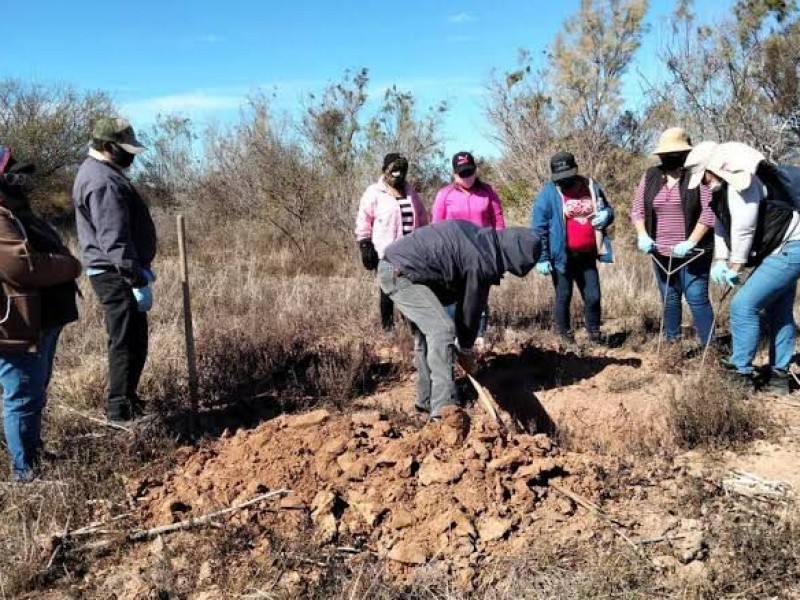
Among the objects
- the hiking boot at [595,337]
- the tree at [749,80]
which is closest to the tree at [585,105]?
the tree at [749,80]

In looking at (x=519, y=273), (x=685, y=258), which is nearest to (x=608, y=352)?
(x=685, y=258)

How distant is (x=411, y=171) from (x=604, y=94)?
4.42m

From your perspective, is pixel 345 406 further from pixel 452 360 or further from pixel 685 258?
pixel 685 258

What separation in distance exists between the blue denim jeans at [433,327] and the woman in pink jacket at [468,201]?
1.34m

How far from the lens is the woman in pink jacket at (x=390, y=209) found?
221 inches

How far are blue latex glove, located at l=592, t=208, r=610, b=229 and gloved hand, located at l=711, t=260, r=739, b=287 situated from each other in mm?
1004

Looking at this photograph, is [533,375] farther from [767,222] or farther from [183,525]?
[183,525]

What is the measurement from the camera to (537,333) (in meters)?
6.14

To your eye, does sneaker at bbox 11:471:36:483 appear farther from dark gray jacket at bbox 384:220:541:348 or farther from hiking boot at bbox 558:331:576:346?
hiking boot at bbox 558:331:576:346

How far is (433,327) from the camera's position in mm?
4121

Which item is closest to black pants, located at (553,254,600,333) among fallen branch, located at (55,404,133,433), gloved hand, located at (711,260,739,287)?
gloved hand, located at (711,260,739,287)

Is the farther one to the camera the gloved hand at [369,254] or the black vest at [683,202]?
the gloved hand at [369,254]

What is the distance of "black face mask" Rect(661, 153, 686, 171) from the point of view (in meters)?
4.94

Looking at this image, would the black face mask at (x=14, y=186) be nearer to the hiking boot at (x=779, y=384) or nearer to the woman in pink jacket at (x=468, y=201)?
the woman in pink jacket at (x=468, y=201)
